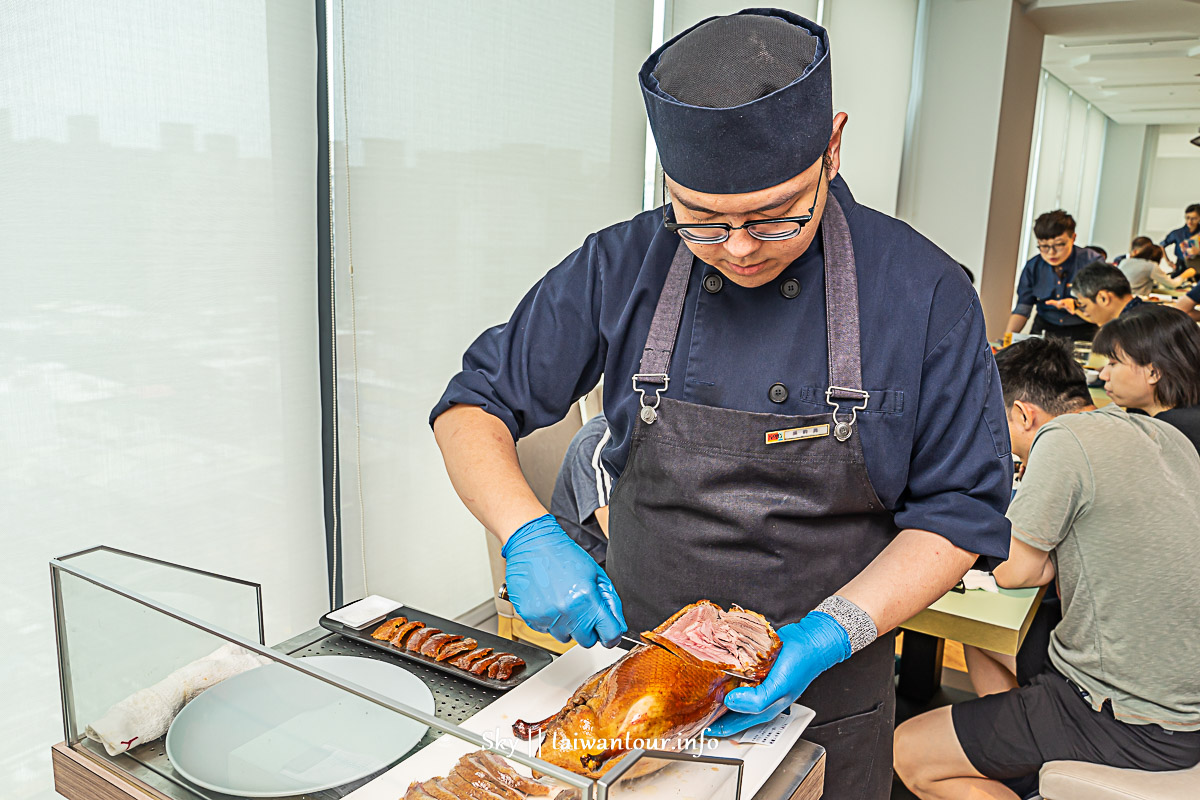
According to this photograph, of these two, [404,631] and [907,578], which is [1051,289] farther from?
[404,631]

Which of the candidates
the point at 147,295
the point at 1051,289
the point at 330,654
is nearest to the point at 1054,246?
the point at 1051,289

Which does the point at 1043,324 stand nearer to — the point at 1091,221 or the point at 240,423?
the point at 240,423

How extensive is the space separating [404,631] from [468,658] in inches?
5.3

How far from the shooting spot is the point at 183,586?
1104 millimetres

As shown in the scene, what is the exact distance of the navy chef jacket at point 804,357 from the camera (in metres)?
1.17

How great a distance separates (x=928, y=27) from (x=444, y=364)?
5571 mm

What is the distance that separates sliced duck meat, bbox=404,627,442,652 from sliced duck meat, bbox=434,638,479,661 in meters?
0.04

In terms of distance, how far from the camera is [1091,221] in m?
16.0

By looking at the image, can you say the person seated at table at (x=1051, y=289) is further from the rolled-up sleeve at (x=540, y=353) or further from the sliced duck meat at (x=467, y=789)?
the sliced duck meat at (x=467, y=789)

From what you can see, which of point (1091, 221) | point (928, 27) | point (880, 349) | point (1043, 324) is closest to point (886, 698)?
point (880, 349)

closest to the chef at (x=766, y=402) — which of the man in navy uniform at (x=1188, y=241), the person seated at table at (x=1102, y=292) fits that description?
the person seated at table at (x=1102, y=292)

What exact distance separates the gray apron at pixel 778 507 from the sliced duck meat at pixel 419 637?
1.06ft

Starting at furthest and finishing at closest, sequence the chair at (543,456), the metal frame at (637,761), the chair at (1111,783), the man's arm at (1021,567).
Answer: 1. the chair at (543,456)
2. the man's arm at (1021,567)
3. the chair at (1111,783)
4. the metal frame at (637,761)

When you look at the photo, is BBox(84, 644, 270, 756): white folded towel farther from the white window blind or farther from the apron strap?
the white window blind
